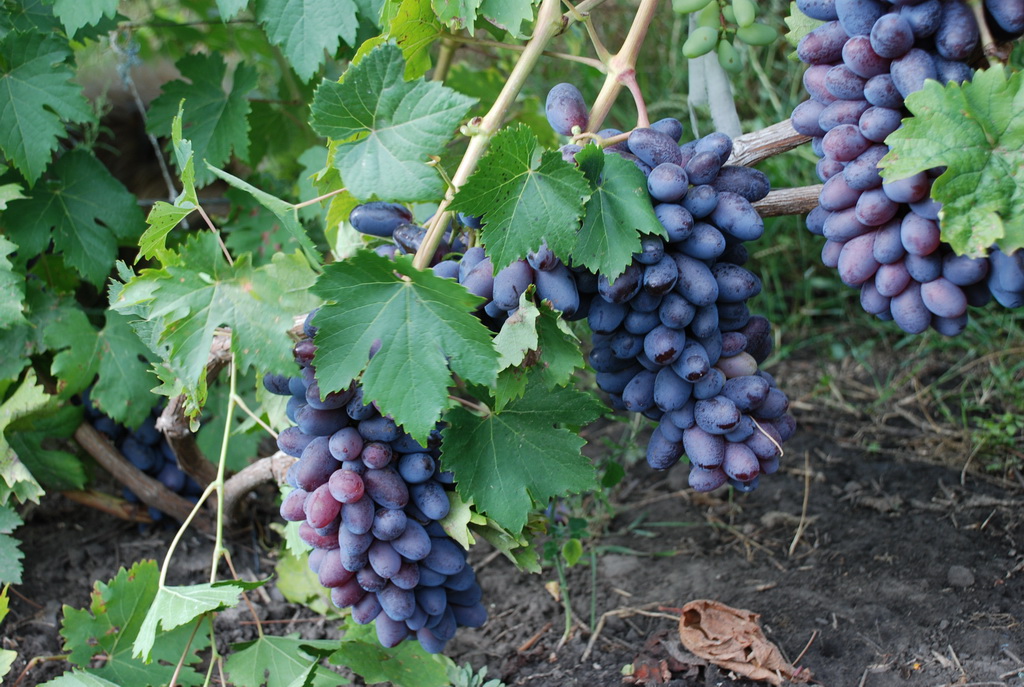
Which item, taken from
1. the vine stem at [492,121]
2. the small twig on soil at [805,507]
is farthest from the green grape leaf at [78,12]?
the small twig on soil at [805,507]

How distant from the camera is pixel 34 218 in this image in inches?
69.1

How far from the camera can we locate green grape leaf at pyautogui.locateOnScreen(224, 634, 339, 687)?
1.37 m

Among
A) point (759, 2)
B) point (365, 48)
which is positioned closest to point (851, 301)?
point (759, 2)

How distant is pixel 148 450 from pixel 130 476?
9 cm

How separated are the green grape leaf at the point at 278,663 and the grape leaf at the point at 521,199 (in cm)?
79

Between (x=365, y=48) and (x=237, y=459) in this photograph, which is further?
(x=237, y=459)

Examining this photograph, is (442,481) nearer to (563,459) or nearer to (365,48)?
(563,459)

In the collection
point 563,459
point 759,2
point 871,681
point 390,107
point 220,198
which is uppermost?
point 390,107

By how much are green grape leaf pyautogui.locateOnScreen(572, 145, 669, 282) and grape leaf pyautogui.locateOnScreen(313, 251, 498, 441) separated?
19 centimetres

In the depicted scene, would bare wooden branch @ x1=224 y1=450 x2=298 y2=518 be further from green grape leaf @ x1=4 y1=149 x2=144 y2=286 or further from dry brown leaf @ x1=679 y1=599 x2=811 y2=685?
dry brown leaf @ x1=679 y1=599 x2=811 y2=685

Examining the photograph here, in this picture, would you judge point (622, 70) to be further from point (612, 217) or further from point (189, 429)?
point (189, 429)

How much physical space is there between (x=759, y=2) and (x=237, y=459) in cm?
239

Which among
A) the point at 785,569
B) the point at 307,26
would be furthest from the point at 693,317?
the point at 307,26

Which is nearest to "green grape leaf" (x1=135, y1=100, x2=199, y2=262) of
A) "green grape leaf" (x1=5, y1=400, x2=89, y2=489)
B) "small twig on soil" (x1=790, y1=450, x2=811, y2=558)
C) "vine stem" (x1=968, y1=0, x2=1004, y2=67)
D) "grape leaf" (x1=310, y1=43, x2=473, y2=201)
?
"grape leaf" (x1=310, y1=43, x2=473, y2=201)
